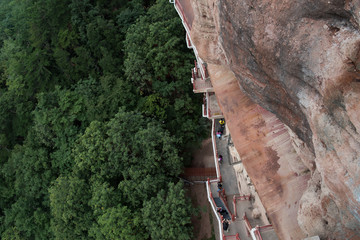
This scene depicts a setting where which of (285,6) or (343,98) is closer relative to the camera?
(343,98)

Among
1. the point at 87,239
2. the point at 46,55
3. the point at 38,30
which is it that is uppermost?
the point at 38,30

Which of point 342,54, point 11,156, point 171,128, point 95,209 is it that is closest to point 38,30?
point 11,156

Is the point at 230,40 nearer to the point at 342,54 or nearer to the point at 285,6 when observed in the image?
the point at 285,6

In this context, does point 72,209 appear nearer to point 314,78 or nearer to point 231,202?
point 231,202

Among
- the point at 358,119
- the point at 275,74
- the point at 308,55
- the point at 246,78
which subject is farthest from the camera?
the point at 246,78

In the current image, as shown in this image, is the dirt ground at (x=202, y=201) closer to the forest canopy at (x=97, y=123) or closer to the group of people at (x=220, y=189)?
the forest canopy at (x=97, y=123)

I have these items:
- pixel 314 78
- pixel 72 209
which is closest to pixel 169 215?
pixel 72 209

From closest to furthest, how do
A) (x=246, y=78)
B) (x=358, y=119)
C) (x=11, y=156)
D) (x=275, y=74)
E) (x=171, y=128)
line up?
(x=358, y=119), (x=275, y=74), (x=246, y=78), (x=171, y=128), (x=11, y=156)
